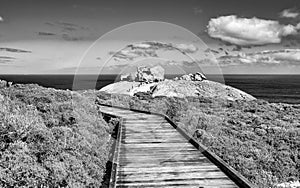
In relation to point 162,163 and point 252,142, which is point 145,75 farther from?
point 162,163

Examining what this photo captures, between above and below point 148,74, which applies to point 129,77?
below

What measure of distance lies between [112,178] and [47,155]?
2.70m

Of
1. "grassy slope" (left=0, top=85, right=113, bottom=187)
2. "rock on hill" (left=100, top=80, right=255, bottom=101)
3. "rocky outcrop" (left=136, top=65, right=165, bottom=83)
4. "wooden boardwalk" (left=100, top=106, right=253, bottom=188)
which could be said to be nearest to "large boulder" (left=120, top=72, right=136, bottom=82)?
"rocky outcrop" (left=136, top=65, right=165, bottom=83)

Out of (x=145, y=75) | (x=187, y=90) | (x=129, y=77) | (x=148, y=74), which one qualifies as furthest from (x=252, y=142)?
(x=129, y=77)

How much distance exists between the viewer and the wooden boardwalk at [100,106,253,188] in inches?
242

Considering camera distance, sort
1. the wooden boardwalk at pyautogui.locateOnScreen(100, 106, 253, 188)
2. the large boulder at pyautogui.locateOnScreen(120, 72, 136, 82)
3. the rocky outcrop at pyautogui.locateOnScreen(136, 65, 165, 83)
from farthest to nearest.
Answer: the large boulder at pyautogui.locateOnScreen(120, 72, 136, 82)
the rocky outcrop at pyautogui.locateOnScreen(136, 65, 165, 83)
the wooden boardwalk at pyautogui.locateOnScreen(100, 106, 253, 188)

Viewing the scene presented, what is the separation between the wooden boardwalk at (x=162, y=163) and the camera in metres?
6.13

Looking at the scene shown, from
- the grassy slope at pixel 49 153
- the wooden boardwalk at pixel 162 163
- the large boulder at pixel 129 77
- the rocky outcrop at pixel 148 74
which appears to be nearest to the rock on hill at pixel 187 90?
the rocky outcrop at pixel 148 74

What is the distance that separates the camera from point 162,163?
7.31 meters

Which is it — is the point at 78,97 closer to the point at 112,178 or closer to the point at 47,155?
the point at 47,155

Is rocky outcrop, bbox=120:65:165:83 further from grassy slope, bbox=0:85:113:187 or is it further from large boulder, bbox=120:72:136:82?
grassy slope, bbox=0:85:113:187

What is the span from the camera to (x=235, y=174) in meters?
6.26

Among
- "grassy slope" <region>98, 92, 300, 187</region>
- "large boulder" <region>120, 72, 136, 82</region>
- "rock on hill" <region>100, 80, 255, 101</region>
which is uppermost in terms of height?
"large boulder" <region>120, 72, 136, 82</region>

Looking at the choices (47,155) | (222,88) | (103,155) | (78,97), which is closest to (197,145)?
(103,155)
